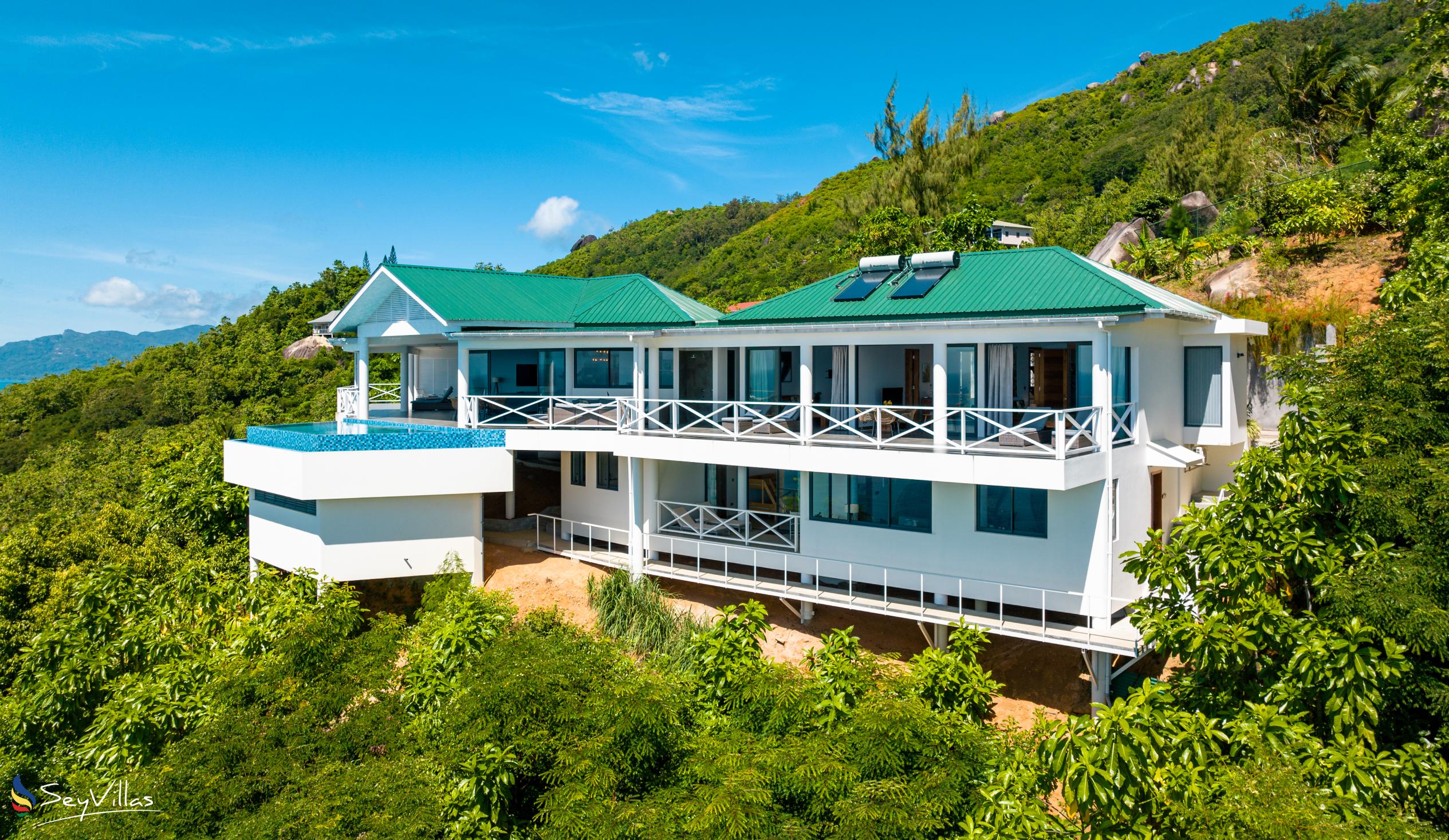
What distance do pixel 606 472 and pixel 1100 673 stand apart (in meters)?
12.2

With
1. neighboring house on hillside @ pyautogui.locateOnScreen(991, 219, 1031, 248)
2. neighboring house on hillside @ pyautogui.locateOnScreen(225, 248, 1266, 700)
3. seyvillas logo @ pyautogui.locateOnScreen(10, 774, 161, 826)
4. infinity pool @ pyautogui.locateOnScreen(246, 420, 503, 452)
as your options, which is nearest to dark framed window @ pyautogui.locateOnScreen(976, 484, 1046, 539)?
neighboring house on hillside @ pyautogui.locateOnScreen(225, 248, 1266, 700)

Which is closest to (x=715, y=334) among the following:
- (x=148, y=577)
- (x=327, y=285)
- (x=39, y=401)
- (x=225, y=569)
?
(x=225, y=569)

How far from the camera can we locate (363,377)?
2650 cm

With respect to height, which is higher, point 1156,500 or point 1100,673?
point 1156,500

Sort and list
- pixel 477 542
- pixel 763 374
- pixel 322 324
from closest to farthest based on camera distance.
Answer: pixel 477 542 → pixel 763 374 → pixel 322 324

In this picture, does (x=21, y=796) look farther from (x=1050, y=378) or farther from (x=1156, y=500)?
(x=1156, y=500)

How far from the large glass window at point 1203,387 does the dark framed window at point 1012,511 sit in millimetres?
5255

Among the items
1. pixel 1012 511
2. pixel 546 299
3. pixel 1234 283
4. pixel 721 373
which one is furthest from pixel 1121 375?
pixel 546 299

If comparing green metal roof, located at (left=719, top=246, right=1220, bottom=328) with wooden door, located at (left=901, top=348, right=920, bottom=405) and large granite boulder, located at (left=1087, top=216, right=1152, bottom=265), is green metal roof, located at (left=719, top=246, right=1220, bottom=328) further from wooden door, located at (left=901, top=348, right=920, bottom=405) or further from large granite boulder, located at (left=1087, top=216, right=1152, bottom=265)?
large granite boulder, located at (left=1087, top=216, right=1152, bottom=265)

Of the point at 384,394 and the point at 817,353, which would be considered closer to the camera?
the point at 817,353

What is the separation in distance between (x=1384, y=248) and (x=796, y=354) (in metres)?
18.9

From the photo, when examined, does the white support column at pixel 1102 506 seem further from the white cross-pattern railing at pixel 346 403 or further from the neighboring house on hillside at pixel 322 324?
the neighboring house on hillside at pixel 322 324

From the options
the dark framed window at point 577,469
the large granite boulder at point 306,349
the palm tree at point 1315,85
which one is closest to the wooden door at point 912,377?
the dark framed window at point 577,469

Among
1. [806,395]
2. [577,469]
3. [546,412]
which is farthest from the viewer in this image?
[546,412]
